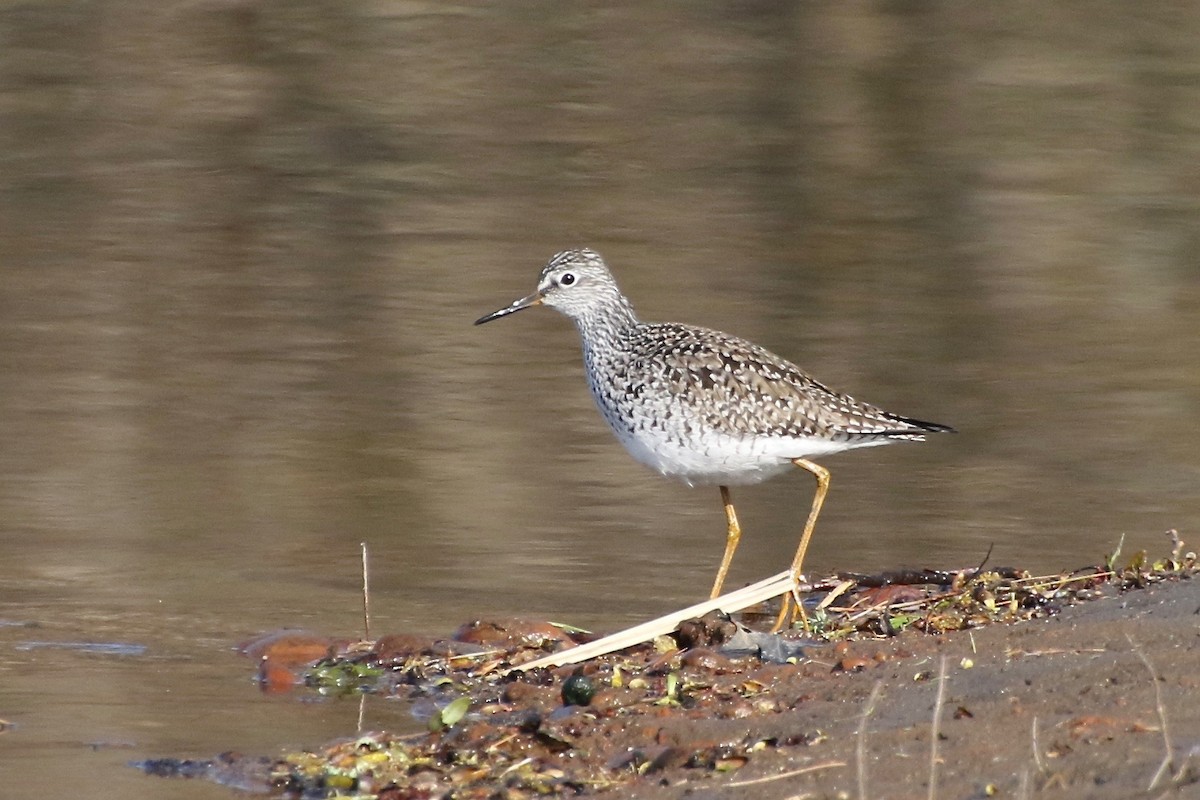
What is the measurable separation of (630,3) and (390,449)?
10.7 m

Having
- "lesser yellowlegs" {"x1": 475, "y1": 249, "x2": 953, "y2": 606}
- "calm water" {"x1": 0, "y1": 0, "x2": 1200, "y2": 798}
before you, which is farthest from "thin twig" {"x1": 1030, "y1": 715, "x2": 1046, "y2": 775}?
"lesser yellowlegs" {"x1": 475, "y1": 249, "x2": 953, "y2": 606}

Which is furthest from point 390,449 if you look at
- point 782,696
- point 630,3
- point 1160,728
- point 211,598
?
point 630,3

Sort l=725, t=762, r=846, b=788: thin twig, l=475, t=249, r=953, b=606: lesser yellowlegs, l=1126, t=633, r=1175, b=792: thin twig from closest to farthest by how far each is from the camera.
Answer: l=1126, t=633, r=1175, b=792: thin twig → l=725, t=762, r=846, b=788: thin twig → l=475, t=249, r=953, b=606: lesser yellowlegs

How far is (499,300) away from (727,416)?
20.0 feet

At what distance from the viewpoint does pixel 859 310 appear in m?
13.4

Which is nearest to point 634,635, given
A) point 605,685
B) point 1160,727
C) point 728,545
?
point 605,685

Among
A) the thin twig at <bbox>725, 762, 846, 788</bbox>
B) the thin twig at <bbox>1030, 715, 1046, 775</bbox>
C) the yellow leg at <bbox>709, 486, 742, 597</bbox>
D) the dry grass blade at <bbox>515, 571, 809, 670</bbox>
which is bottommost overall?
the yellow leg at <bbox>709, 486, 742, 597</bbox>

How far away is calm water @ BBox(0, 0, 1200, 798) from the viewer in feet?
26.8

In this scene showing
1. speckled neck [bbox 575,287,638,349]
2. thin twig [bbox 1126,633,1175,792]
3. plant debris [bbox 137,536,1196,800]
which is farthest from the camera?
speckled neck [bbox 575,287,638,349]

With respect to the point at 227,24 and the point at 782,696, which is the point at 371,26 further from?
the point at 782,696

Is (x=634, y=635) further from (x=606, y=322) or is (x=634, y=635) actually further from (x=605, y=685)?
(x=606, y=322)

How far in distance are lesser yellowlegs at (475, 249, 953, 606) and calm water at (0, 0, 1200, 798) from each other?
617mm

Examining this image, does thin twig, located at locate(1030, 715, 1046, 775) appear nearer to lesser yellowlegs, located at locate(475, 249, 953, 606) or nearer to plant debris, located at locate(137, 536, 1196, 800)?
plant debris, located at locate(137, 536, 1196, 800)

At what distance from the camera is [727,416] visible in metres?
7.52
